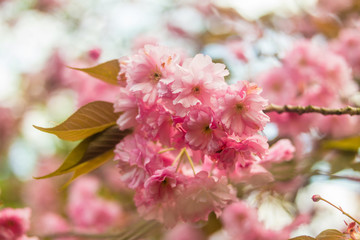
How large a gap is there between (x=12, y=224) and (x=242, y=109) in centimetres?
65

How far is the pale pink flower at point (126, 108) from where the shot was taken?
2.22ft

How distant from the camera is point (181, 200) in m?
0.67

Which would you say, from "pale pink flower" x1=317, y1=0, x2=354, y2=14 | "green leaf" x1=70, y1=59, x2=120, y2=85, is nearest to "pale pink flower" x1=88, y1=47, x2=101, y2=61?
"green leaf" x1=70, y1=59, x2=120, y2=85

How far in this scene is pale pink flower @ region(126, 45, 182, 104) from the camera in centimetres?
64

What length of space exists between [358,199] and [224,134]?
96.8 inches

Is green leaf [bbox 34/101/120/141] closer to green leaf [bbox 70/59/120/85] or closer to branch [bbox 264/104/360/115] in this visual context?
green leaf [bbox 70/59/120/85]

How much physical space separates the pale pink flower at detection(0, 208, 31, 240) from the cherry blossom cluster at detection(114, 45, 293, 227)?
35cm

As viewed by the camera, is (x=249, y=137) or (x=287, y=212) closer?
(x=249, y=137)

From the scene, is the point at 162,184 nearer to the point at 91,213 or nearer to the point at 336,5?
the point at 91,213

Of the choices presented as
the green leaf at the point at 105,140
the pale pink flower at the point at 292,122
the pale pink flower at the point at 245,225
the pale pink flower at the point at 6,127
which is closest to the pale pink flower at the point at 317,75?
the pale pink flower at the point at 292,122

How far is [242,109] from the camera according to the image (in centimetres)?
59

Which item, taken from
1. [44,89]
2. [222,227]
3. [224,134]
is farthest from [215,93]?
[44,89]

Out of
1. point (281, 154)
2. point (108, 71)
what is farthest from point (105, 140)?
point (281, 154)

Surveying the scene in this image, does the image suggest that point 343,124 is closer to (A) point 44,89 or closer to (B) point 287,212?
(B) point 287,212
